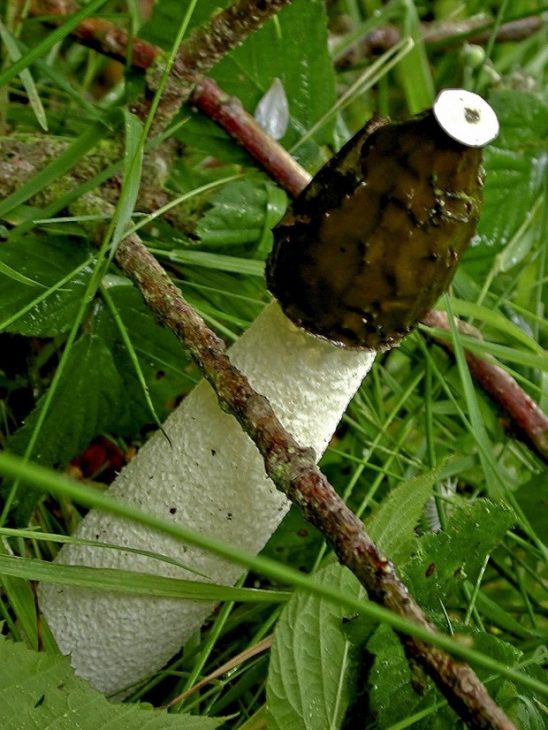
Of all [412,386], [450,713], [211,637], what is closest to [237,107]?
[412,386]

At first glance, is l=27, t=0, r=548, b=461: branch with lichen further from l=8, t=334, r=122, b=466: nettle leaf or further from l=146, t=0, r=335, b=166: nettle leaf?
l=8, t=334, r=122, b=466: nettle leaf

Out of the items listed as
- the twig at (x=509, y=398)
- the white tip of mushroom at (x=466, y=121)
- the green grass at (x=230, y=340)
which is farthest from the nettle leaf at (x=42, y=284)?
the twig at (x=509, y=398)

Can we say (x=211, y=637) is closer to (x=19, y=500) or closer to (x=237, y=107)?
(x=19, y=500)

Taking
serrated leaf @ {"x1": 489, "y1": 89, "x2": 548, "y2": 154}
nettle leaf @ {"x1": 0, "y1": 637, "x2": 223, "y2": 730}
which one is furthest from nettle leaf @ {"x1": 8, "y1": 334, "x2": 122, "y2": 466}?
serrated leaf @ {"x1": 489, "y1": 89, "x2": 548, "y2": 154}

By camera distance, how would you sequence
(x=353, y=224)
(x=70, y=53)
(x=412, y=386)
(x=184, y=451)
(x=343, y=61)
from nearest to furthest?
(x=353, y=224)
(x=184, y=451)
(x=412, y=386)
(x=70, y=53)
(x=343, y=61)

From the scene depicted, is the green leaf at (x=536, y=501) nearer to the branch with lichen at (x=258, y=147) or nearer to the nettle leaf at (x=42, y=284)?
the branch with lichen at (x=258, y=147)

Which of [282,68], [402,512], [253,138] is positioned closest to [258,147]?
[253,138]

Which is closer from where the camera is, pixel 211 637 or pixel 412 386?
pixel 211 637
